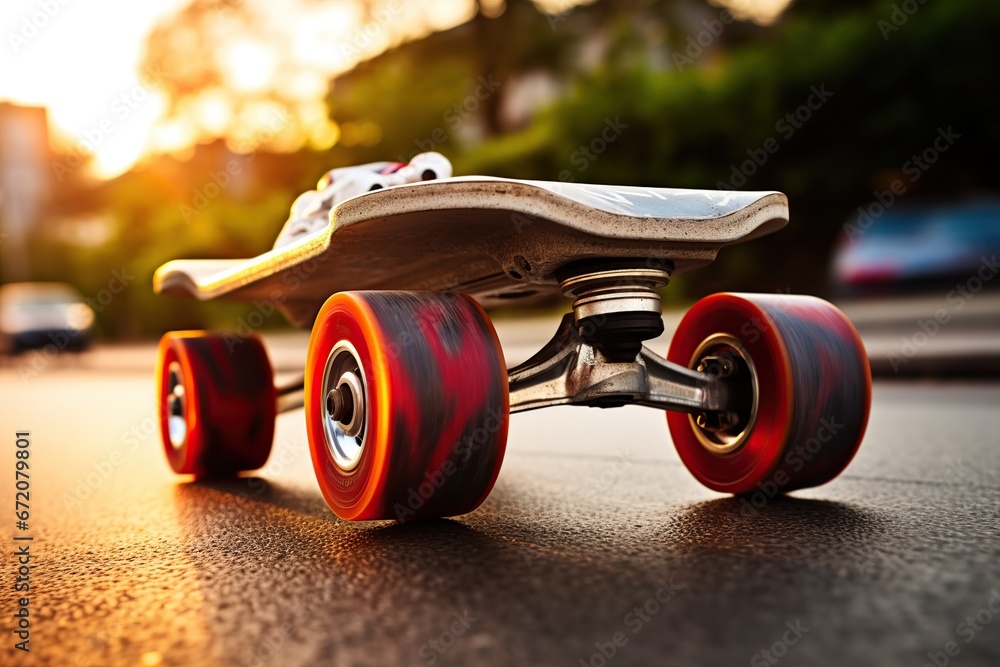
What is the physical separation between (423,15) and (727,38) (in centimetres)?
740

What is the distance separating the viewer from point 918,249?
13859 millimetres

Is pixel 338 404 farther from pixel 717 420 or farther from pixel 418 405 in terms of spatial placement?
pixel 717 420

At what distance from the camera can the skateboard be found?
7.79 feet

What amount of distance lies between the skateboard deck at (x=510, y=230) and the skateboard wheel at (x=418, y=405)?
0.20 metres

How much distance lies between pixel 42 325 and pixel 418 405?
2091 cm

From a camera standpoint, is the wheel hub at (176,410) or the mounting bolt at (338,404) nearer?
the mounting bolt at (338,404)

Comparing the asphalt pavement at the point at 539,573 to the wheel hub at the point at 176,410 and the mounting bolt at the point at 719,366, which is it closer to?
the wheel hub at the point at 176,410

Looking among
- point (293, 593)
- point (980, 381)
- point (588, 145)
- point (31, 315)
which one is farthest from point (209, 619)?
point (31, 315)

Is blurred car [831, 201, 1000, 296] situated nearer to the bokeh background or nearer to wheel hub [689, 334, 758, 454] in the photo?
the bokeh background

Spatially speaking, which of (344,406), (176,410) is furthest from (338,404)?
(176,410)

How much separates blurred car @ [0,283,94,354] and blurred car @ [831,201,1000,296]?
47.4ft

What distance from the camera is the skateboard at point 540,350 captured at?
2.37m

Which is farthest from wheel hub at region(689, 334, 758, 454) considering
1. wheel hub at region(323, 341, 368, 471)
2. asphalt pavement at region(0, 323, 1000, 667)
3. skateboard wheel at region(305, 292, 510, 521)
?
wheel hub at region(323, 341, 368, 471)

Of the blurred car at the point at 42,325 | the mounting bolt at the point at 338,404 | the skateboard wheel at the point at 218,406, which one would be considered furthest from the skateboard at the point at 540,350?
the blurred car at the point at 42,325
